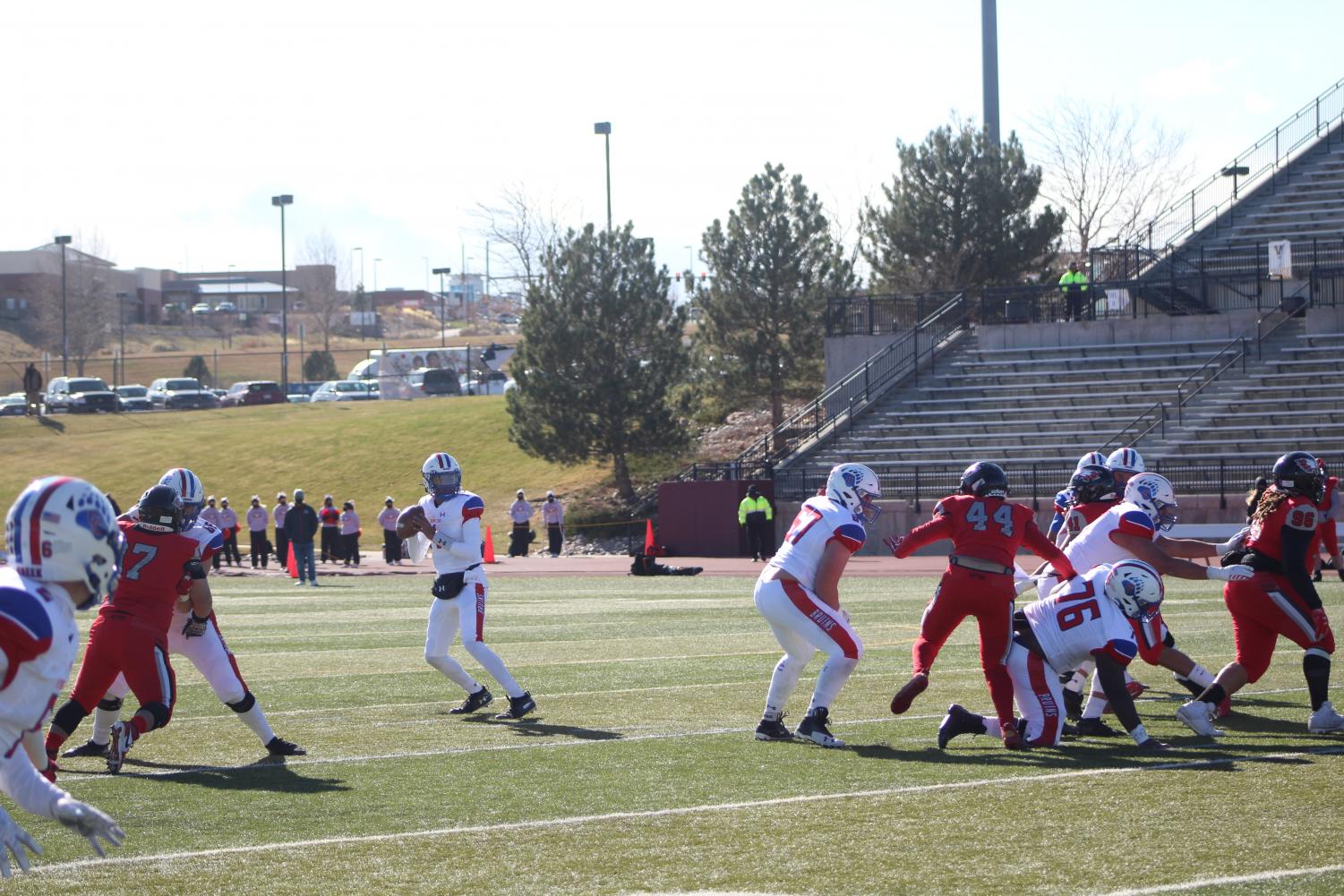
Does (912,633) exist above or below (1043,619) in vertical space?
below

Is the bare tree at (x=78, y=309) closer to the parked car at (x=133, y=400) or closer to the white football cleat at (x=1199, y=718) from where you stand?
the parked car at (x=133, y=400)

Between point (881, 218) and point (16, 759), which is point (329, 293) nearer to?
point (881, 218)

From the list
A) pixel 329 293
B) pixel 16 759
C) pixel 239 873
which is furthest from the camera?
pixel 329 293

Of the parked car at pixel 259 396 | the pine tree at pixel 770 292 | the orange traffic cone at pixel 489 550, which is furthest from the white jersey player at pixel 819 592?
the parked car at pixel 259 396

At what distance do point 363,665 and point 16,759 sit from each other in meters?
10.2

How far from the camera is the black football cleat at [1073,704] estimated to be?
10.3m

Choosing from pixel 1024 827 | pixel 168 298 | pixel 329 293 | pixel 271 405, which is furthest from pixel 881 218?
pixel 168 298

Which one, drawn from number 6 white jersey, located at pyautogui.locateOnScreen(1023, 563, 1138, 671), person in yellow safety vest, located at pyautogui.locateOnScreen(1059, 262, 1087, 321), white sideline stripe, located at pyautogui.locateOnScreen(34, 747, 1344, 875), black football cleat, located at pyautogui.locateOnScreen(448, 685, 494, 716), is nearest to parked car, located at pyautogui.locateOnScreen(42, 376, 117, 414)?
person in yellow safety vest, located at pyautogui.locateOnScreen(1059, 262, 1087, 321)

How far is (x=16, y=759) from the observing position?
4.71 metres

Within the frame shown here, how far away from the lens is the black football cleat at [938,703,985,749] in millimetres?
9055

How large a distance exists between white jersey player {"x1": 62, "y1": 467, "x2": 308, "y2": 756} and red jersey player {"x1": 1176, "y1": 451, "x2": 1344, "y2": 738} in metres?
5.54

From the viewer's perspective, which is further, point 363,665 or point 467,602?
point 363,665

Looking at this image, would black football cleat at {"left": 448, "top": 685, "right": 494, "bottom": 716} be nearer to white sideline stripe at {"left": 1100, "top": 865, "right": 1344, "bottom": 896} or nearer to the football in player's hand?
the football in player's hand

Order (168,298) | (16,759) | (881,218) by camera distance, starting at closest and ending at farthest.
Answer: (16,759) → (881,218) → (168,298)
